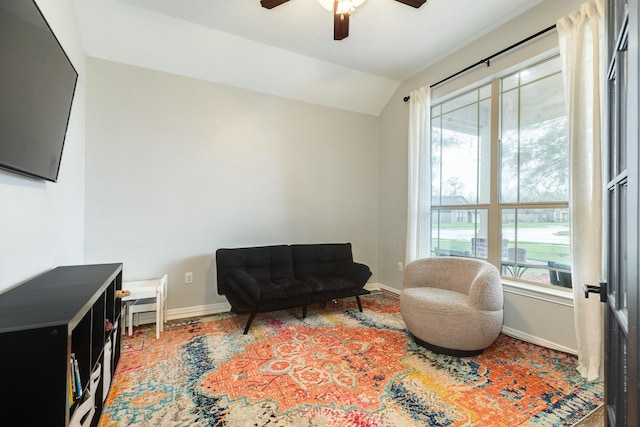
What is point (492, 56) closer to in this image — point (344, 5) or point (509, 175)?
point (509, 175)

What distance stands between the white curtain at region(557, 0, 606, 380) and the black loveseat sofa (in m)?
1.80

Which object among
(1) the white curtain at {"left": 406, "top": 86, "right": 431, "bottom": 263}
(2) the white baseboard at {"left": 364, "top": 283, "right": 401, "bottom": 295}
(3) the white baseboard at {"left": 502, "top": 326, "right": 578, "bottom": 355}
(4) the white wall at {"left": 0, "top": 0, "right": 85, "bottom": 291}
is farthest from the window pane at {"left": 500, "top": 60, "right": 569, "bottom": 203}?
(4) the white wall at {"left": 0, "top": 0, "right": 85, "bottom": 291}

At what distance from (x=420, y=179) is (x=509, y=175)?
926mm

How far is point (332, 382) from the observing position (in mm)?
1896

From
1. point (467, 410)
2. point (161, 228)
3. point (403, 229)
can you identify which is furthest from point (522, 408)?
point (161, 228)

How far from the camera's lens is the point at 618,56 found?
0.89 metres

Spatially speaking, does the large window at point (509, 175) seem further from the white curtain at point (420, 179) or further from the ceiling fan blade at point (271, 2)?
the ceiling fan blade at point (271, 2)

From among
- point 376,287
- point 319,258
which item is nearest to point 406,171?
point 319,258

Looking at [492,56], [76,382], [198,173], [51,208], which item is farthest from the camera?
[198,173]

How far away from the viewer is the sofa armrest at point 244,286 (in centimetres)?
259

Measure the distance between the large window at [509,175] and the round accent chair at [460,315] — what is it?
1.87 ft

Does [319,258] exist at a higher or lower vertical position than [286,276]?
higher

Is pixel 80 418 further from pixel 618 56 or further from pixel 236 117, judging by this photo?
pixel 236 117

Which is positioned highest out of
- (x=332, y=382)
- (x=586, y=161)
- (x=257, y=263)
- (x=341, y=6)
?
(x=341, y=6)
